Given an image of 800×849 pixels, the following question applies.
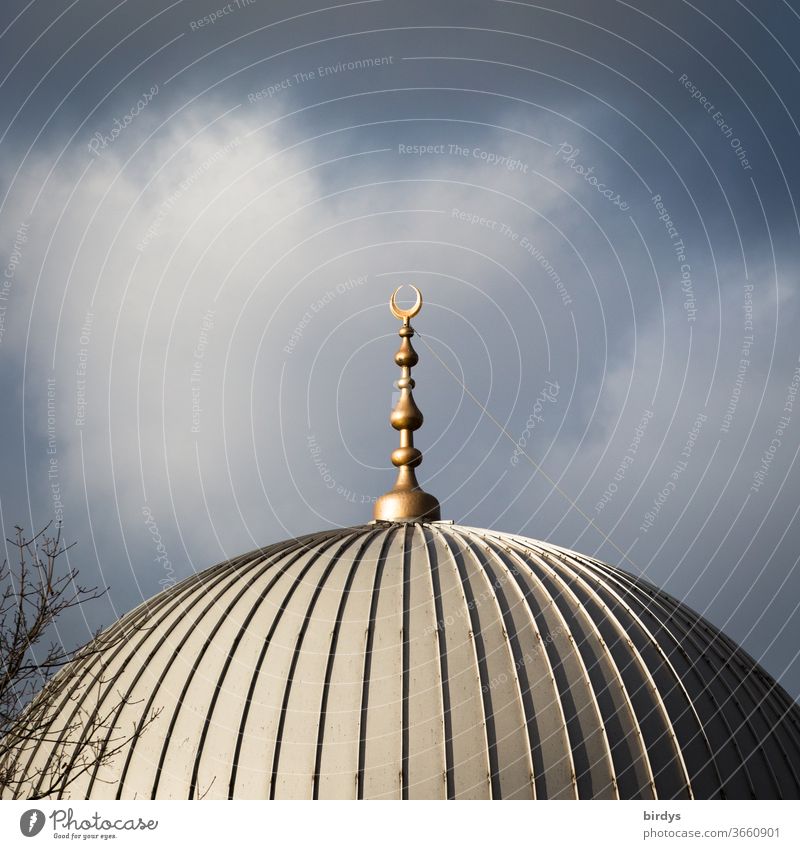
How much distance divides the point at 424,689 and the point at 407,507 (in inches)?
314

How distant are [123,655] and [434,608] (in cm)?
607

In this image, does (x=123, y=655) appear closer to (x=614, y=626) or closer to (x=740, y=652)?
(x=614, y=626)

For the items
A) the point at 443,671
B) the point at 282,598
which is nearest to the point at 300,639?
the point at 282,598

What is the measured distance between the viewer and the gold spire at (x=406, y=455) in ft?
99.0

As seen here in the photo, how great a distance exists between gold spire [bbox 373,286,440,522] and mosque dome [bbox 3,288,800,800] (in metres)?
3.02

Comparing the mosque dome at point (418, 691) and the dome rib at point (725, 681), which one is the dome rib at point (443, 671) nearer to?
the mosque dome at point (418, 691)

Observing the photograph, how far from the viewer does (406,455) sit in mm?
31875

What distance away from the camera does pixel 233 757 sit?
22125mm

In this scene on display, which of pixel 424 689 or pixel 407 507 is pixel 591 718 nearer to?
pixel 424 689

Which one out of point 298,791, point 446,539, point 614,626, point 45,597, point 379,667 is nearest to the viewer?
point 45,597

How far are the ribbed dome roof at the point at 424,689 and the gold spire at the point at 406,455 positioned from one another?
10.6 ft

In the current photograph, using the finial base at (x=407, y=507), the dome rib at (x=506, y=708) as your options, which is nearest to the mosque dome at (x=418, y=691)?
the dome rib at (x=506, y=708)

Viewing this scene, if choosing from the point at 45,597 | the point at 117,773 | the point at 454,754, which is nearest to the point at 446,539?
the point at 454,754

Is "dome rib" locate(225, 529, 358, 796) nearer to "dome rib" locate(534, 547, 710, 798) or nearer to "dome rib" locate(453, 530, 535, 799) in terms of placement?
"dome rib" locate(453, 530, 535, 799)
